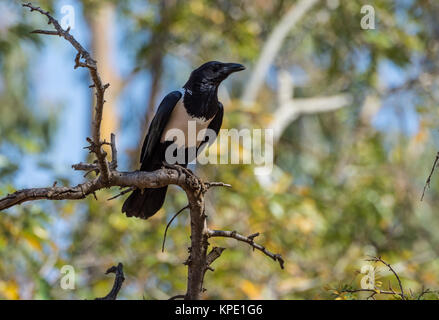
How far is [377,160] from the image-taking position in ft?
31.9

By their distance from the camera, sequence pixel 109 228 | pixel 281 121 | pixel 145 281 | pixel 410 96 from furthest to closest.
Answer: pixel 410 96, pixel 281 121, pixel 109 228, pixel 145 281

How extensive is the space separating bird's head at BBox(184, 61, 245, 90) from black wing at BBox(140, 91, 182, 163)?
0.65ft

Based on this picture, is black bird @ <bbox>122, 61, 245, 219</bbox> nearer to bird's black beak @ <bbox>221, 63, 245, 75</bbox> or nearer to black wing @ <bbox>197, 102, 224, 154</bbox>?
bird's black beak @ <bbox>221, 63, 245, 75</bbox>

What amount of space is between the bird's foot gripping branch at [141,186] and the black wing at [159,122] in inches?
45.9

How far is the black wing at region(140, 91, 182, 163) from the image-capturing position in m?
4.58

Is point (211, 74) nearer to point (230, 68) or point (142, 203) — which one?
point (230, 68)

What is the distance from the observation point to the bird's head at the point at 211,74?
15.6 feet

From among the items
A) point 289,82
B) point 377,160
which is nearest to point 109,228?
point 289,82

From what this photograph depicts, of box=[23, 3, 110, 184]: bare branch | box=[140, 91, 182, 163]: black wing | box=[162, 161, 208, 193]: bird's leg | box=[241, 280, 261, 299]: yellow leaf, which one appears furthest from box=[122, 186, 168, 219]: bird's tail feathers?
box=[241, 280, 261, 299]: yellow leaf

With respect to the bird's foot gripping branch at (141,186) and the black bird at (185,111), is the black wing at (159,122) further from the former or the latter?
the bird's foot gripping branch at (141,186)

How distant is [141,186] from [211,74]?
5.95ft

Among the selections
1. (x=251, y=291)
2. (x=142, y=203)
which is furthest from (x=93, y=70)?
(x=251, y=291)

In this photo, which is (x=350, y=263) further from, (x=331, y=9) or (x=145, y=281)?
(x=331, y=9)
